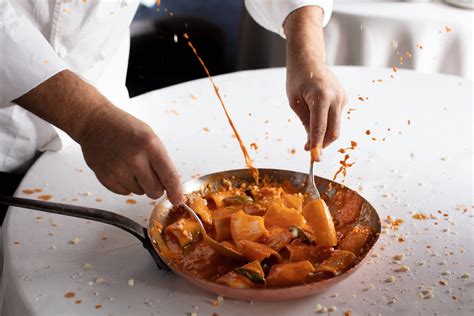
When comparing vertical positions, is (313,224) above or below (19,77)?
below

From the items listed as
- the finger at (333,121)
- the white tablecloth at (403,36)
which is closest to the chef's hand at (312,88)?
the finger at (333,121)

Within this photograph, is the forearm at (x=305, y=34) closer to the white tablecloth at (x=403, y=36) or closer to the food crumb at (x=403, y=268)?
the food crumb at (x=403, y=268)

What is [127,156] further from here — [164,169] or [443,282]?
[443,282]

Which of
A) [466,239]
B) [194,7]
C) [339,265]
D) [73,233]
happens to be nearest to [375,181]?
[466,239]

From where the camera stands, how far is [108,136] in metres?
1.16

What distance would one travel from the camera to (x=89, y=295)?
107 centimetres

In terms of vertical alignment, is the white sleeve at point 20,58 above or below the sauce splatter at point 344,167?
above

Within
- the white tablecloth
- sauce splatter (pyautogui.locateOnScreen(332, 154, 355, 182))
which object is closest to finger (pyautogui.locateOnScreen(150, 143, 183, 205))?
sauce splatter (pyautogui.locateOnScreen(332, 154, 355, 182))

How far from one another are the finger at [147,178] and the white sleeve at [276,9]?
2.37 feet

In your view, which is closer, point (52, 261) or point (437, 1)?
point (52, 261)

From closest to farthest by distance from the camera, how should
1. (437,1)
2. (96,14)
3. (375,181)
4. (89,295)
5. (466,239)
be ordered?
(89,295) < (466,239) < (375,181) < (96,14) < (437,1)

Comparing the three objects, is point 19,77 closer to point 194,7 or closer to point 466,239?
point 466,239

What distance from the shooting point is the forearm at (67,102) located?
1201 millimetres

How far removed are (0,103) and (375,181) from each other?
0.78 metres
